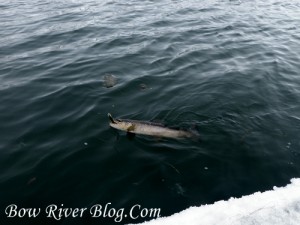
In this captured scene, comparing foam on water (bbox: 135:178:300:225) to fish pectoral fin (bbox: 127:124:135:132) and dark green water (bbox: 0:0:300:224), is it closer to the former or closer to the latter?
dark green water (bbox: 0:0:300:224)

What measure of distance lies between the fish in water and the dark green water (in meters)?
0.22

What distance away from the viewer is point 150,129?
7961 millimetres

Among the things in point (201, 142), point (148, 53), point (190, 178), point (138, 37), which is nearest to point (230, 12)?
point (138, 37)

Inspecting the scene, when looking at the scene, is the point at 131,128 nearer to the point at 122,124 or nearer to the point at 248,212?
the point at 122,124

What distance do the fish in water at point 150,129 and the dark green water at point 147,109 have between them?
0.22 m

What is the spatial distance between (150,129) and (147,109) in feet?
5.98

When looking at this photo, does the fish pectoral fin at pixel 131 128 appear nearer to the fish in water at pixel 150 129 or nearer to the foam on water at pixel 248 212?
the fish in water at pixel 150 129

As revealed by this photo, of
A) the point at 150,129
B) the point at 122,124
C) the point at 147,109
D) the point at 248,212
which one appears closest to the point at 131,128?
the point at 122,124

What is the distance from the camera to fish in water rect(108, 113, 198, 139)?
7.92 metres

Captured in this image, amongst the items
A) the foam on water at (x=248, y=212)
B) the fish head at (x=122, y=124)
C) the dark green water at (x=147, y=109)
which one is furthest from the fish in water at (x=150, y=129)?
the foam on water at (x=248, y=212)

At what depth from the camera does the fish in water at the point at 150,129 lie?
7.92m

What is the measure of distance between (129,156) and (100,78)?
191 inches

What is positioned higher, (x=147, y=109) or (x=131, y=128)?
(x=131, y=128)

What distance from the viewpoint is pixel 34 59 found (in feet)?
46.1
